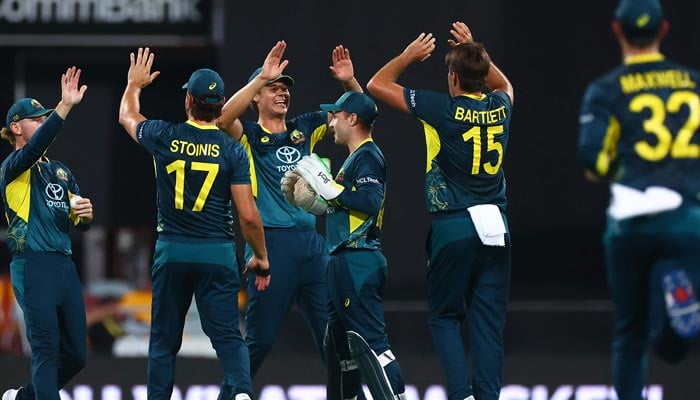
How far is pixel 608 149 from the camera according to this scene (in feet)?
18.5

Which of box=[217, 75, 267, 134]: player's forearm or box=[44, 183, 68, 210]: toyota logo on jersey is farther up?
box=[217, 75, 267, 134]: player's forearm

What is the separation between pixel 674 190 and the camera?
5.51 m

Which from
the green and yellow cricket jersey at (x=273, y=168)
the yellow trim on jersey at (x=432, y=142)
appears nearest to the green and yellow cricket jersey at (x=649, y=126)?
the yellow trim on jersey at (x=432, y=142)

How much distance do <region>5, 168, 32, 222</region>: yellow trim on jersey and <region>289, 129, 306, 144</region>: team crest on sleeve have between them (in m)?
1.39

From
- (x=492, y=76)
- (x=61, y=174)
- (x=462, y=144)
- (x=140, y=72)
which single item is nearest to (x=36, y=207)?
(x=61, y=174)

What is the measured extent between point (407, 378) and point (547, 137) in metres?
2.66

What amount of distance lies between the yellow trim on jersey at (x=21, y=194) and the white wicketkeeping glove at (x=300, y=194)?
1.33 meters

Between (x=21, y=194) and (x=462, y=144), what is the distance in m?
2.29

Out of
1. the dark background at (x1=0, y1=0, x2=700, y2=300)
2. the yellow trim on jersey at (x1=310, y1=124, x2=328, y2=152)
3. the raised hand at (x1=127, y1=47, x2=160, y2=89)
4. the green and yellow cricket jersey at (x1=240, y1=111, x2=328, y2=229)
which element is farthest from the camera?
the dark background at (x1=0, y1=0, x2=700, y2=300)

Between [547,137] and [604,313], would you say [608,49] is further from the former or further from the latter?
[604,313]

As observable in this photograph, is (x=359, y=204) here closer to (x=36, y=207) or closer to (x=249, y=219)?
(x=249, y=219)

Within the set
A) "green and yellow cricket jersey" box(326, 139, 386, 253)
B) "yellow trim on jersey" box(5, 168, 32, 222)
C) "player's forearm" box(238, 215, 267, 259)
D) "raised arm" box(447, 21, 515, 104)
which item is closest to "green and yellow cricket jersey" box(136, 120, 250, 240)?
"player's forearm" box(238, 215, 267, 259)

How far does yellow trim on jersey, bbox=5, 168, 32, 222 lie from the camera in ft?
23.2

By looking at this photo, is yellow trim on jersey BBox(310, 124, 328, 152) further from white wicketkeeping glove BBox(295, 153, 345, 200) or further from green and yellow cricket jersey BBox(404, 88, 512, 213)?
green and yellow cricket jersey BBox(404, 88, 512, 213)
